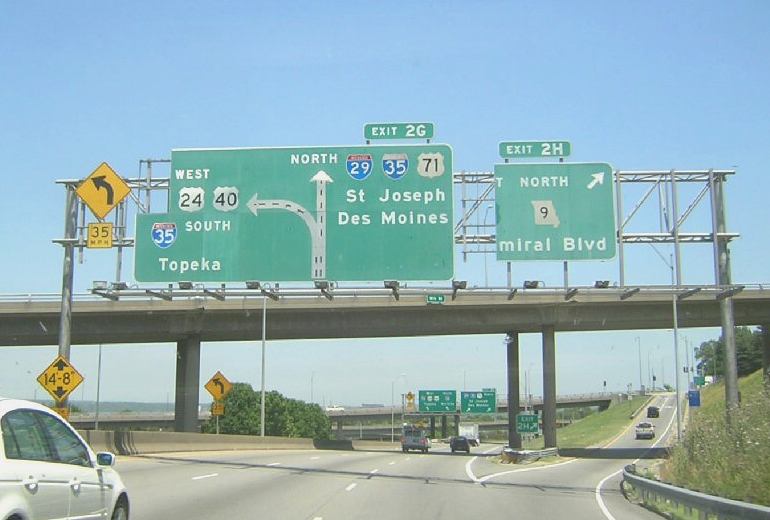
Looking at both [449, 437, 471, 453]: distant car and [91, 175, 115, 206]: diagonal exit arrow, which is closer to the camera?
[91, 175, 115, 206]: diagonal exit arrow

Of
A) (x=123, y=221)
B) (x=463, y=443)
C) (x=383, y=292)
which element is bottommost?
(x=463, y=443)

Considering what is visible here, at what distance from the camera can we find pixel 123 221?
85.4 feet

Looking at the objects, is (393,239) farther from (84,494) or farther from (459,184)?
(84,494)

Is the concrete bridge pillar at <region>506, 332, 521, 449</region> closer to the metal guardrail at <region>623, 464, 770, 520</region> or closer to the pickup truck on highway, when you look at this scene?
the pickup truck on highway

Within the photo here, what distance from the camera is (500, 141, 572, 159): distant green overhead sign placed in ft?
81.7

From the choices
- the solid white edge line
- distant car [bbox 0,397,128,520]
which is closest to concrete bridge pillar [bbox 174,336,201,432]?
the solid white edge line

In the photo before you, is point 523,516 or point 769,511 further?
point 523,516

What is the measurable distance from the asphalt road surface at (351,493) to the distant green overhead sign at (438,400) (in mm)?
63638

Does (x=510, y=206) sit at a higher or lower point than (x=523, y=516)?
higher

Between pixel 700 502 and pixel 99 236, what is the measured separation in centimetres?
1817

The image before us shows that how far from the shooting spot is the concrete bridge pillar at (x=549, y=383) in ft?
179

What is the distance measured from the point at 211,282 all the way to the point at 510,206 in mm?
8820

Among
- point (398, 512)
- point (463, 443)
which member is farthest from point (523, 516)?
point (463, 443)

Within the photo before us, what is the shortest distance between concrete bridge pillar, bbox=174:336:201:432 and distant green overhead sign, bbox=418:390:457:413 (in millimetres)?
42138
